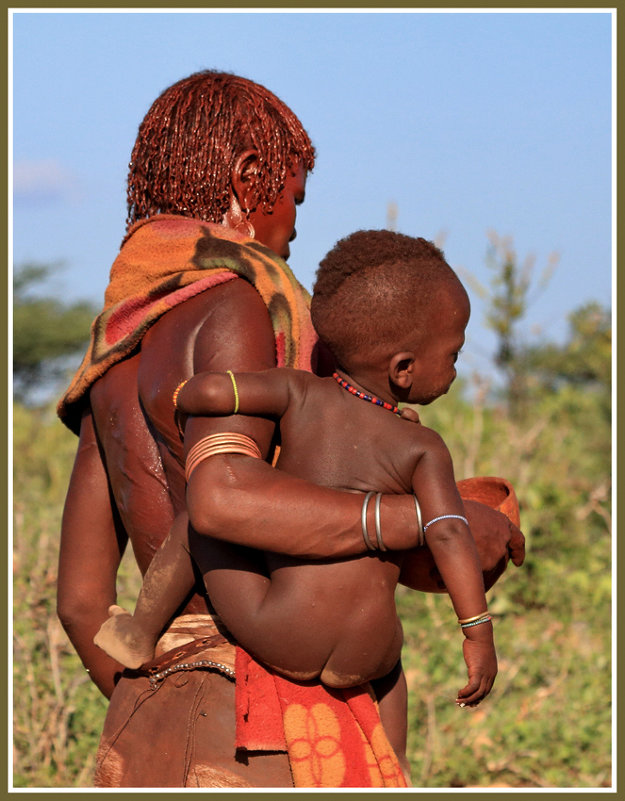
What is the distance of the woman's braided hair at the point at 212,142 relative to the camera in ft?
7.82

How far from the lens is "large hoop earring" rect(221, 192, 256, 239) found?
241 cm

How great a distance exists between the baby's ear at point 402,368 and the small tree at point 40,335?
51.2 feet

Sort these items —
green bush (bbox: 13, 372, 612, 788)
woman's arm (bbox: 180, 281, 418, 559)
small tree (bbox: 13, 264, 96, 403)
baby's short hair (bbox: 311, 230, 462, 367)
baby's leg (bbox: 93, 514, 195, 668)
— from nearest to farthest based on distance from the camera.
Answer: woman's arm (bbox: 180, 281, 418, 559), baby's short hair (bbox: 311, 230, 462, 367), baby's leg (bbox: 93, 514, 195, 668), green bush (bbox: 13, 372, 612, 788), small tree (bbox: 13, 264, 96, 403)

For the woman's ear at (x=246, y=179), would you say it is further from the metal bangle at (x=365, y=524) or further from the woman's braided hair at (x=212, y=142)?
the metal bangle at (x=365, y=524)

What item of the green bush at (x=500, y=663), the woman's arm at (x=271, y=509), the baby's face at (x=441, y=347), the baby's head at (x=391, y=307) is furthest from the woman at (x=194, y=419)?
the green bush at (x=500, y=663)

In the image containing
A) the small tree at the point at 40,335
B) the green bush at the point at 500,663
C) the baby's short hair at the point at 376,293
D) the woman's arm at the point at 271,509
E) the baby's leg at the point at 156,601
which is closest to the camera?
the woman's arm at the point at 271,509

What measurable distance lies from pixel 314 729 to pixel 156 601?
1.28 ft

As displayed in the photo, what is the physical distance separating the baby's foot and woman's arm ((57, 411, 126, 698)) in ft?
0.93

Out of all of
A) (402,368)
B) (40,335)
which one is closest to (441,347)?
(402,368)

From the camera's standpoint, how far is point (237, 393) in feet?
6.35

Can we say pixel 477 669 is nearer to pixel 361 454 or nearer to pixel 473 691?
A: pixel 473 691

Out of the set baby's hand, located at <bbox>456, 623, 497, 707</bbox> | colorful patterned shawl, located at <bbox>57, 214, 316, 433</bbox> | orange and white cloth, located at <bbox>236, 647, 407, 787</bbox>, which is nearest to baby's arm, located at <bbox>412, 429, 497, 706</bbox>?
baby's hand, located at <bbox>456, 623, 497, 707</bbox>

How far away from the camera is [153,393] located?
2.18 m

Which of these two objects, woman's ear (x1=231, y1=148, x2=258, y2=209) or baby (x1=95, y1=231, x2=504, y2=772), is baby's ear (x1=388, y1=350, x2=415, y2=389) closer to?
baby (x1=95, y1=231, x2=504, y2=772)
